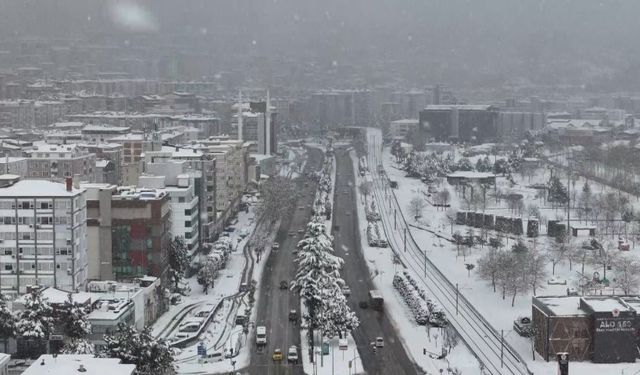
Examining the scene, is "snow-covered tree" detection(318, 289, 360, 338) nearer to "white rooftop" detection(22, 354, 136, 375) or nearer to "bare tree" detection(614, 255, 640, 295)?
"white rooftop" detection(22, 354, 136, 375)

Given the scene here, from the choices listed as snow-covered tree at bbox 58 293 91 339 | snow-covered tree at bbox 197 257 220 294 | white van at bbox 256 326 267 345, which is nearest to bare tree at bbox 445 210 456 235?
snow-covered tree at bbox 197 257 220 294

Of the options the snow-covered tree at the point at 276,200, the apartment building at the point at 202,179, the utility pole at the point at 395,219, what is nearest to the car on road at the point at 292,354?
the apartment building at the point at 202,179

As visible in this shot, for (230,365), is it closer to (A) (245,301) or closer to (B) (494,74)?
(A) (245,301)

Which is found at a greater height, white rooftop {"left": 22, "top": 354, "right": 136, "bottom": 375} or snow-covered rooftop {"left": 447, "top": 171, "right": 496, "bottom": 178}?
snow-covered rooftop {"left": 447, "top": 171, "right": 496, "bottom": 178}

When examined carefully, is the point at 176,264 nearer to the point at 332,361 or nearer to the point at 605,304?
the point at 332,361

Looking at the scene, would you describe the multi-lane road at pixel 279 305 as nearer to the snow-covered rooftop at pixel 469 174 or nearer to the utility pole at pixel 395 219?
the utility pole at pixel 395 219
